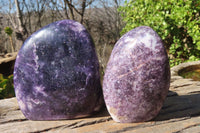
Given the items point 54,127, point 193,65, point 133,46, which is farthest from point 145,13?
point 54,127

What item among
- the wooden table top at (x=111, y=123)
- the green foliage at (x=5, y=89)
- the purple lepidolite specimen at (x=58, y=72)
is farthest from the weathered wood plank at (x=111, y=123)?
the green foliage at (x=5, y=89)

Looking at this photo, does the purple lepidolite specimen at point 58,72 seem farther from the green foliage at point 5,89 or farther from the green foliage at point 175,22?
the green foliage at point 175,22

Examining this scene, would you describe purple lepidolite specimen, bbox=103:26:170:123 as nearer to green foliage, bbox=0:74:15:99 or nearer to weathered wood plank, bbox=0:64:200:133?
weathered wood plank, bbox=0:64:200:133

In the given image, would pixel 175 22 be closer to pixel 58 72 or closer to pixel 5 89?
pixel 58 72

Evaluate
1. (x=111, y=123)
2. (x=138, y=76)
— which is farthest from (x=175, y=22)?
(x=111, y=123)

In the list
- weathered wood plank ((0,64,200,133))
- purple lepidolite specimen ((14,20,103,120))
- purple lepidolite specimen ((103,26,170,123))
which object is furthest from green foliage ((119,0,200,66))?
purple lepidolite specimen ((14,20,103,120))

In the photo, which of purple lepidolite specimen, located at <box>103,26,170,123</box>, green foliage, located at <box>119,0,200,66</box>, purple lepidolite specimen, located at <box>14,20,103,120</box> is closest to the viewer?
purple lepidolite specimen, located at <box>103,26,170,123</box>
